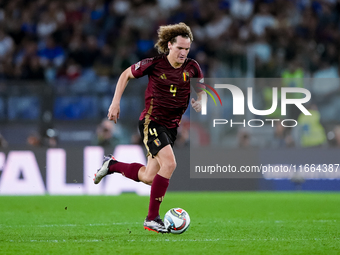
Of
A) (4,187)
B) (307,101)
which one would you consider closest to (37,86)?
(4,187)

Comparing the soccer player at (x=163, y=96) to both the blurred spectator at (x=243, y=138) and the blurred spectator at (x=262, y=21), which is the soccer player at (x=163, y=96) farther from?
the blurred spectator at (x=262, y=21)

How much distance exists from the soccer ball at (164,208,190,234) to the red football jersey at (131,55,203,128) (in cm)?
97

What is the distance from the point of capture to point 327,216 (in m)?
7.66

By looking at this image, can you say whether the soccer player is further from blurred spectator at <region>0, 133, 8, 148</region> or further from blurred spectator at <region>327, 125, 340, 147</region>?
blurred spectator at <region>327, 125, 340, 147</region>

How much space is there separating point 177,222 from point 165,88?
143 cm

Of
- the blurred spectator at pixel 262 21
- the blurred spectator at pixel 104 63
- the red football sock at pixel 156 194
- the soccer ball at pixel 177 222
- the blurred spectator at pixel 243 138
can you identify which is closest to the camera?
the soccer ball at pixel 177 222

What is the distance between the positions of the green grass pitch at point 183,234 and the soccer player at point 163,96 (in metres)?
0.59

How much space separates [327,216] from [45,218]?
12.0ft

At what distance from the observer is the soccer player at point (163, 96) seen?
5.93 m

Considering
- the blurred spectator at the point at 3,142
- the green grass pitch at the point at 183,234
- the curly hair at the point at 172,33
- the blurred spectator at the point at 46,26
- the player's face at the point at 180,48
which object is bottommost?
the green grass pitch at the point at 183,234

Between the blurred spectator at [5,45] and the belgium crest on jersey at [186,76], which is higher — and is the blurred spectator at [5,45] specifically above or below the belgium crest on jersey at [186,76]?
above

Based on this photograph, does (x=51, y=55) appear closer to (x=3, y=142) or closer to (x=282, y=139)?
(x=3, y=142)

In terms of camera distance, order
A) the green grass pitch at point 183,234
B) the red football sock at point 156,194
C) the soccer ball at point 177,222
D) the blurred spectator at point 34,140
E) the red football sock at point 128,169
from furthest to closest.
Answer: the blurred spectator at point 34,140
the red football sock at point 128,169
the red football sock at point 156,194
the soccer ball at point 177,222
the green grass pitch at point 183,234

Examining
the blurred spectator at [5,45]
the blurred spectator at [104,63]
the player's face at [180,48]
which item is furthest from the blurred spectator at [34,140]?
the player's face at [180,48]
